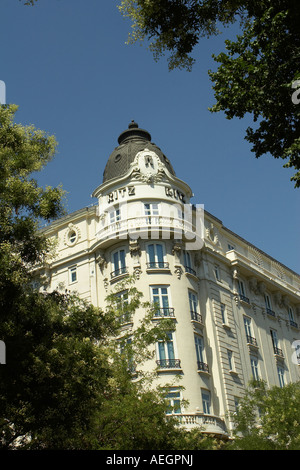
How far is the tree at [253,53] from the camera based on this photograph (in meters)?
16.4

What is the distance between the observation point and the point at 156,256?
38719 millimetres

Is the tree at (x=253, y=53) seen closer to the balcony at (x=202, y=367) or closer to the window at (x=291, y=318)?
the balcony at (x=202, y=367)

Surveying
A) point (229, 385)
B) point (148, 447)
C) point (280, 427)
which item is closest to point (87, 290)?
point (229, 385)

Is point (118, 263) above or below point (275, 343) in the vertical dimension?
above

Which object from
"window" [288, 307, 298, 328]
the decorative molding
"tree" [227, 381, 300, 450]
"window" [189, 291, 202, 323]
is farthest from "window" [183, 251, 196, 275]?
"window" [288, 307, 298, 328]

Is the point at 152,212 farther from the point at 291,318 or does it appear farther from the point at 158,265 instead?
the point at 291,318

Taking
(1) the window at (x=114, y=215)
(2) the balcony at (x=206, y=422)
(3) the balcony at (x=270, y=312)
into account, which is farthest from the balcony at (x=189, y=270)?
(3) the balcony at (x=270, y=312)

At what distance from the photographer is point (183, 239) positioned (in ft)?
131

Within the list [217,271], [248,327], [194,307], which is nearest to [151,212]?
[194,307]

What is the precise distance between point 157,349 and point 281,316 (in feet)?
56.5

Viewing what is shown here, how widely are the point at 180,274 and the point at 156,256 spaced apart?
1949 millimetres

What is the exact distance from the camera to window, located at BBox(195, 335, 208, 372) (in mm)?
36562
